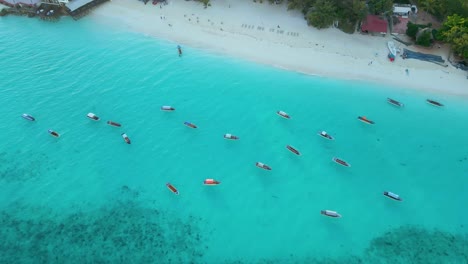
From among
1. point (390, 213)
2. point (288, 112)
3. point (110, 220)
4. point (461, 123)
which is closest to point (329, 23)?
point (288, 112)

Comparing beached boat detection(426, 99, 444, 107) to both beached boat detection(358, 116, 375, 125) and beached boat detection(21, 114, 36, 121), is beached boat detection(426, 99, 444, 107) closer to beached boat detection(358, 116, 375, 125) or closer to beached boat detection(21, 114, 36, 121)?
beached boat detection(358, 116, 375, 125)

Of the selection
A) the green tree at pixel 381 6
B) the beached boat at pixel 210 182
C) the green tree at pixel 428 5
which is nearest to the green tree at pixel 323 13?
the green tree at pixel 381 6

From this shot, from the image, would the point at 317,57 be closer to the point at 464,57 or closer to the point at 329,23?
the point at 329,23

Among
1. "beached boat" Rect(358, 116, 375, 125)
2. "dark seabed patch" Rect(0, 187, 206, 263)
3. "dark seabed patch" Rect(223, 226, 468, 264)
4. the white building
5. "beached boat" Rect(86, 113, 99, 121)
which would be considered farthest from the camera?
the white building

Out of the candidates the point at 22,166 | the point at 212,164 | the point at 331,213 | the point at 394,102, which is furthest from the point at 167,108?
the point at 394,102

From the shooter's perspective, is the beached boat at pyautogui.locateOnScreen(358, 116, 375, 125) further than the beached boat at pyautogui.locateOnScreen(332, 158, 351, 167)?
Yes

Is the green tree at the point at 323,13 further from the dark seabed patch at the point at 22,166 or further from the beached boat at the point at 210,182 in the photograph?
the dark seabed patch at the point at 22,166

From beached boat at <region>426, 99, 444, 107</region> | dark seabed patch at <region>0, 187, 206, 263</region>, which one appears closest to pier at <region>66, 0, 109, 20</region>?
dark seabed patch at <region>0, 187, 206, 263</region>
